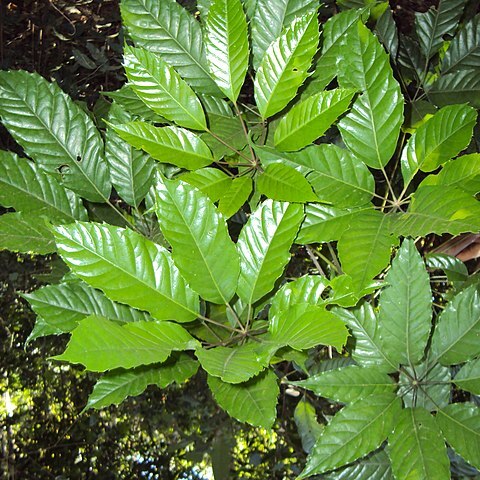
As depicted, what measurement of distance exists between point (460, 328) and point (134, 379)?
473 millimetres

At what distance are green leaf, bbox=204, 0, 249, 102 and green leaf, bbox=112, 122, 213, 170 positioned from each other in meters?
0.08

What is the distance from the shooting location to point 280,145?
0.75 m

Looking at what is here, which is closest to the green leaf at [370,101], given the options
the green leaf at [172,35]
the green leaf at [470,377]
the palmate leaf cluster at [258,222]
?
the palmate leaf cluster at [258,222]

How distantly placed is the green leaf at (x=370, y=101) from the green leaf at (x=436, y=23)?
0.46 metres

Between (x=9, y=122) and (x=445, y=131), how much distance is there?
0.64 m

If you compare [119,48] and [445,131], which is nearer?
[445,131]

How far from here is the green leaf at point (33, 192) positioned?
86 cm

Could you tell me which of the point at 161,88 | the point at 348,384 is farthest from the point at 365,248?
the point at 161,88

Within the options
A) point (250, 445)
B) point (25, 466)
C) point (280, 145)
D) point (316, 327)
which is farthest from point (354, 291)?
point (25, 466)

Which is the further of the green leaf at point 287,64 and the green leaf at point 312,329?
the green leaf at point 287,64

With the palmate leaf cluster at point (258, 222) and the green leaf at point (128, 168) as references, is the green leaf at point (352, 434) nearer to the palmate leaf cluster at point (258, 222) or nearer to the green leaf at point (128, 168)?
the palmate leaf cluster at point (258, 222)

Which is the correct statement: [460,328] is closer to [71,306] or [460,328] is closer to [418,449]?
[418,449]

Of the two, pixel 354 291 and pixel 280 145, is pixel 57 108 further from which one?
pixel 354 291

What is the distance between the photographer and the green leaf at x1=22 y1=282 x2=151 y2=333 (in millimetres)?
785
